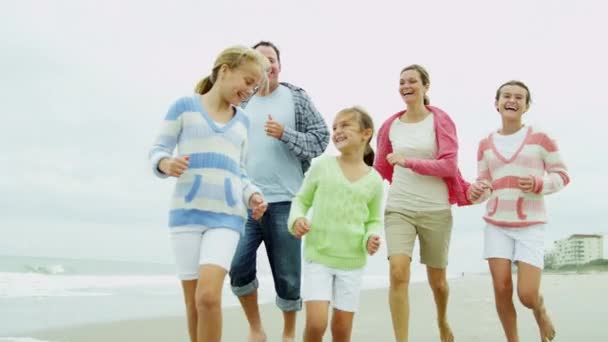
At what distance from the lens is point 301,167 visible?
14.9 ft

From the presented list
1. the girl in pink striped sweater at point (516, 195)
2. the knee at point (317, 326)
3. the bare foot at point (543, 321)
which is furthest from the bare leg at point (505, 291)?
the knee at point (317, 326)

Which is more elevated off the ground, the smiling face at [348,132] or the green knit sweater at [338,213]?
the smiling face at [348,132]

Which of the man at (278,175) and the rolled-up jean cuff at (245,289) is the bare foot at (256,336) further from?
the rolled-up jean cuff at (245,289)

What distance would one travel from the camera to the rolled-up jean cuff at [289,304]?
4.50 metres

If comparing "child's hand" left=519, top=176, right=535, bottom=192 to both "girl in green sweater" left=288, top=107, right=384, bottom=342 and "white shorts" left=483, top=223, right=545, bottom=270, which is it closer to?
"white shorts" left=483, top=223, right=545, bottom=270

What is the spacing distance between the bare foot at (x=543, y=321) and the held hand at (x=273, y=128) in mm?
2207

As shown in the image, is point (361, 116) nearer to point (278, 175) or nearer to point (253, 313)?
point (278, 175)

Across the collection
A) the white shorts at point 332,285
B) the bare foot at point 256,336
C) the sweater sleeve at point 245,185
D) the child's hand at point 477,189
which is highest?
the sweater sleeve at point 245,185

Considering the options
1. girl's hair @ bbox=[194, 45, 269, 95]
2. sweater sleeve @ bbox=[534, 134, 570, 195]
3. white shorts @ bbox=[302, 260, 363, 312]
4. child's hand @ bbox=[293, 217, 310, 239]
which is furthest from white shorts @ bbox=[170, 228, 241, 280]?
sweater sleeve @ bbox=[534, 134, 570, 195]

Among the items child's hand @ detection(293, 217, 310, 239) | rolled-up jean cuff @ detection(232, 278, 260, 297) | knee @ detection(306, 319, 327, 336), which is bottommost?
rolled-up jean cuff @ detection(232, 278, 260, 297)

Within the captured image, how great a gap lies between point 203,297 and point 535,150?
260cm

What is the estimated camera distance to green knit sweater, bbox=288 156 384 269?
3.58 m

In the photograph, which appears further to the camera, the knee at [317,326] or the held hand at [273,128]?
the held hand at [273,128]

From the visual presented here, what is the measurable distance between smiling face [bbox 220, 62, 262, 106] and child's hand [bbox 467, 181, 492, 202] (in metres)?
1.84
